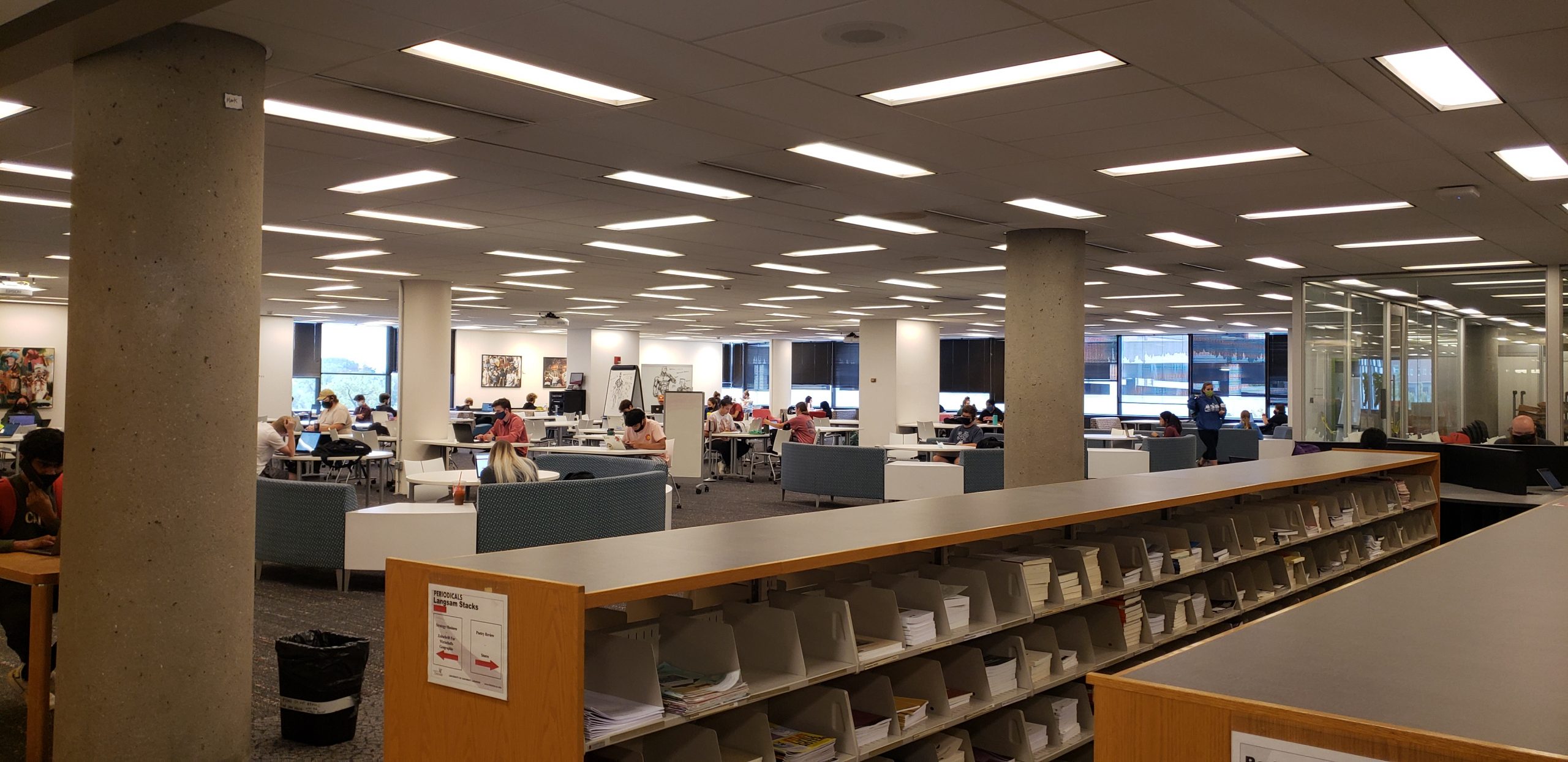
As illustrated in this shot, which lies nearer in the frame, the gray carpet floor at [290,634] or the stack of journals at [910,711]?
the stack of journals at [910,711]

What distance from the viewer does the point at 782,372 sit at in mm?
30859

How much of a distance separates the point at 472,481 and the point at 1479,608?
815 centimetres

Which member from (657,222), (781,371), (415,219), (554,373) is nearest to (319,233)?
(415,219)

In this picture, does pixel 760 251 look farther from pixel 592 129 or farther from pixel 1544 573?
pixel 1544 573

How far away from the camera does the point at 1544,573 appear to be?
2.76m

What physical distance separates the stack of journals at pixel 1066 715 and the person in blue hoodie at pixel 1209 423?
13.3 m

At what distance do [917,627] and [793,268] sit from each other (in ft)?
30.5

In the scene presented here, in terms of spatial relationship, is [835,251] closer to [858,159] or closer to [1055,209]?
[1055,209]

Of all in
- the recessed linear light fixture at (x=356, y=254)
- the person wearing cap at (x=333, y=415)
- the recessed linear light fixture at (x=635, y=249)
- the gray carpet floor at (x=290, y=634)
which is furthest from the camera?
the person wearing cap at (x=333, y=415)

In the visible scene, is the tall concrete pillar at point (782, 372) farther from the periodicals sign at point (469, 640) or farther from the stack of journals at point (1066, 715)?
the periodicals sign at point (469, 640)

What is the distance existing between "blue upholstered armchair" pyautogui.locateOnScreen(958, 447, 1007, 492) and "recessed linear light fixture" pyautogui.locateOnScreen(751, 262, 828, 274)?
280 centimetres

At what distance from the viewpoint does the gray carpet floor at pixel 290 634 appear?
443cm

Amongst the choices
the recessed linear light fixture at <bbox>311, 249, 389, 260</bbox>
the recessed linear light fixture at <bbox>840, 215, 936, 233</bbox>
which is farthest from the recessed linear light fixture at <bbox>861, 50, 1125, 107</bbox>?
the recessed linear light fixture at <bbox>311, 249, 389, 260</bbox>

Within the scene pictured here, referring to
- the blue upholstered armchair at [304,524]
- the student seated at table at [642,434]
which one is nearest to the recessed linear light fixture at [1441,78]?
the blue upholstered armchair at [304,524]
